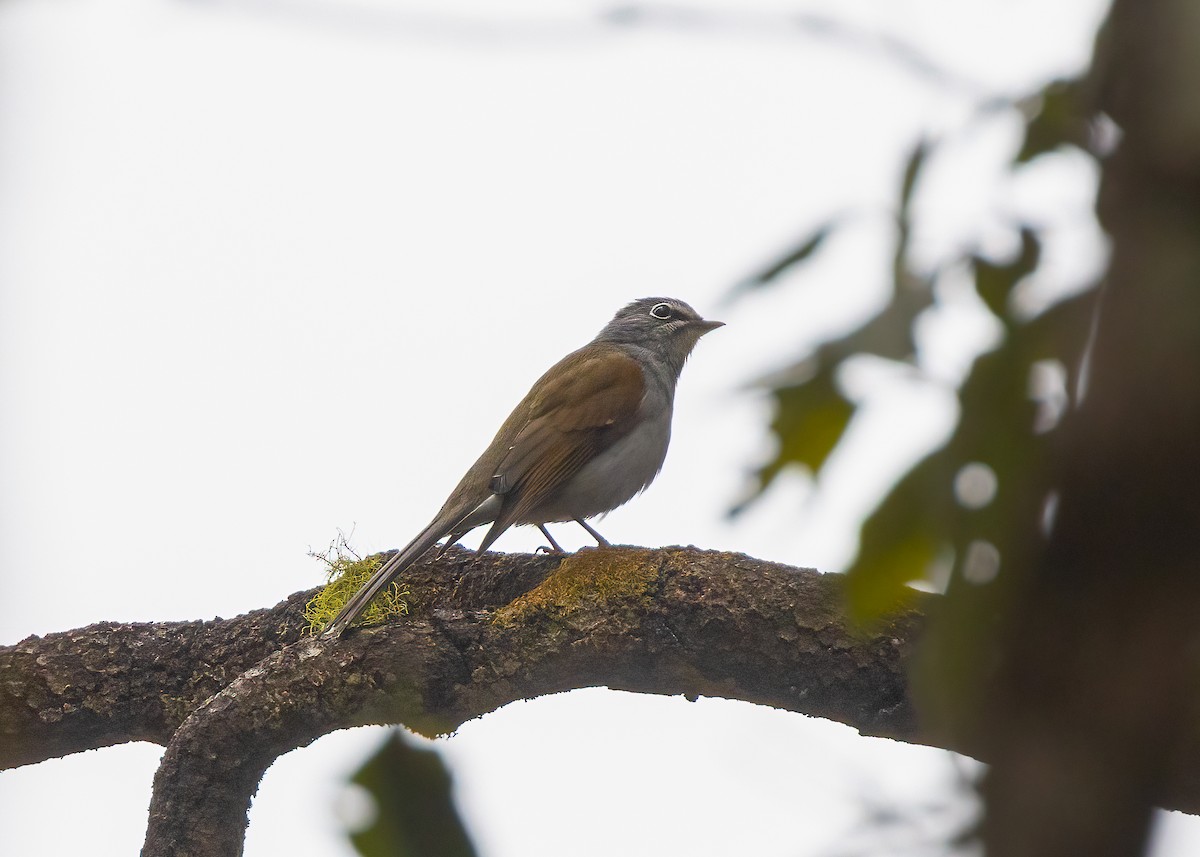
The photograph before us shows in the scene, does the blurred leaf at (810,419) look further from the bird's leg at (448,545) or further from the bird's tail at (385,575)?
the bird's leg at (448,545)

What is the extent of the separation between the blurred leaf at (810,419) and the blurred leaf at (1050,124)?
1.41 feet

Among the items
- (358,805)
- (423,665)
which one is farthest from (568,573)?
(358,805)

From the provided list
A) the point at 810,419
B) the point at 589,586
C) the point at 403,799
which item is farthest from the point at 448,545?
the point at 403,799

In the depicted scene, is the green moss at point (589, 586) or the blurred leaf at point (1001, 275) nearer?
the blurred leaf at point (1001, 275)

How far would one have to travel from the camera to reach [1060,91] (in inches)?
67.4

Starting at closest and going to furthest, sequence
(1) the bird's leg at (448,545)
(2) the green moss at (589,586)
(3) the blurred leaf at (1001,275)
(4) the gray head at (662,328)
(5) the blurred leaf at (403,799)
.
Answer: (5) the blurred leaf at (403,799)
(3) the blurred leaf at (1001,275)
(2) the green moss at (589,586)
(1) the bird's leg at (448,545)
(4) the gray head at (662,328)

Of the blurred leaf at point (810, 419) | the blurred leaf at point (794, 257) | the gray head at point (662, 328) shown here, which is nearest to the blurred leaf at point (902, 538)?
the blurred leaf at point (810, 419)

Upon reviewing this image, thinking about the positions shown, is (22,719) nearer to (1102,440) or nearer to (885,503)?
(885,503)

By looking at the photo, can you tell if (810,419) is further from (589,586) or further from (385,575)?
(385,575)

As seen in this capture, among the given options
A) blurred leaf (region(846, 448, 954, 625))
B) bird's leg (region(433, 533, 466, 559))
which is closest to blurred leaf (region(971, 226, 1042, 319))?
blurred leaf (region(846, 448, 954, 625))

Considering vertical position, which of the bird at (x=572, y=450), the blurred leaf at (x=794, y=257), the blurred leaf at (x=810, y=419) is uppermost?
the bird at (x=572, y=450)

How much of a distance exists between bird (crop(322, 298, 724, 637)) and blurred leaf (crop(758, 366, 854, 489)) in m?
3.83

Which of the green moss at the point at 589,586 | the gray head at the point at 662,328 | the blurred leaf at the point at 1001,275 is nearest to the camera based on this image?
the blurred leaf at the point at 1001,275

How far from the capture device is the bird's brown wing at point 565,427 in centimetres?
619
